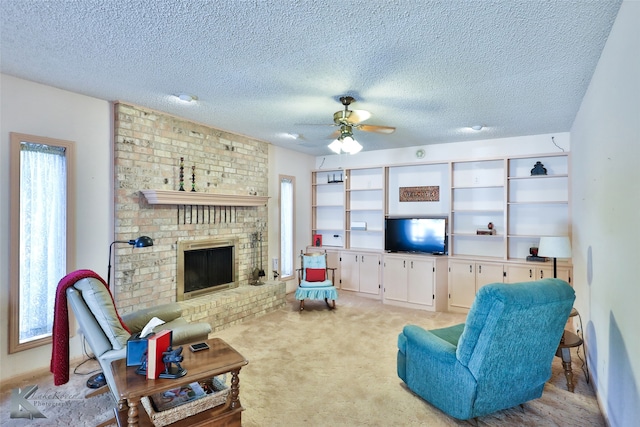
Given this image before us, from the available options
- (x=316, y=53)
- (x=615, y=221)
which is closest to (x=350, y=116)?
(x=316, y=53)

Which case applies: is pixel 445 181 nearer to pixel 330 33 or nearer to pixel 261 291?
pixel 261 291

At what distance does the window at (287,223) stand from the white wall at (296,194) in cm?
11

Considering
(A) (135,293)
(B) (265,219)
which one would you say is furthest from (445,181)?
(A) (135,293)

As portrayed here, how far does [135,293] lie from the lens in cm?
373

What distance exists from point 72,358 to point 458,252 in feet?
17.3

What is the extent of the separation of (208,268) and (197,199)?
1.02m

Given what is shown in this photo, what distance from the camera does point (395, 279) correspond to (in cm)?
555

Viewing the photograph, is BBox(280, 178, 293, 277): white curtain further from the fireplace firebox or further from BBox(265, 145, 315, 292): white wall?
the fireplace firebox

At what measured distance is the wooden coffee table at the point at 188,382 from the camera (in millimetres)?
1914

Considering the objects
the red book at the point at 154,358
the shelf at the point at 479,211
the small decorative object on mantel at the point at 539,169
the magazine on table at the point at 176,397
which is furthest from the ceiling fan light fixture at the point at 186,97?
the small decorative object on mantel at the point at 539,169

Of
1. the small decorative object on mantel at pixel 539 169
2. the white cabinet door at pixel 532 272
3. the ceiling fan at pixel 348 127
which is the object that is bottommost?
the white cabinet door at pixel 532 272

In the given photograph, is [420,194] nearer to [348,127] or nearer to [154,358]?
[348,127]

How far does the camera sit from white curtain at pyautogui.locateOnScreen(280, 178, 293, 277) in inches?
242

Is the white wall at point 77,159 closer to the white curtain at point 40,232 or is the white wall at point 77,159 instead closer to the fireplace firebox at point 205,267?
the white curtain at point 40,232
